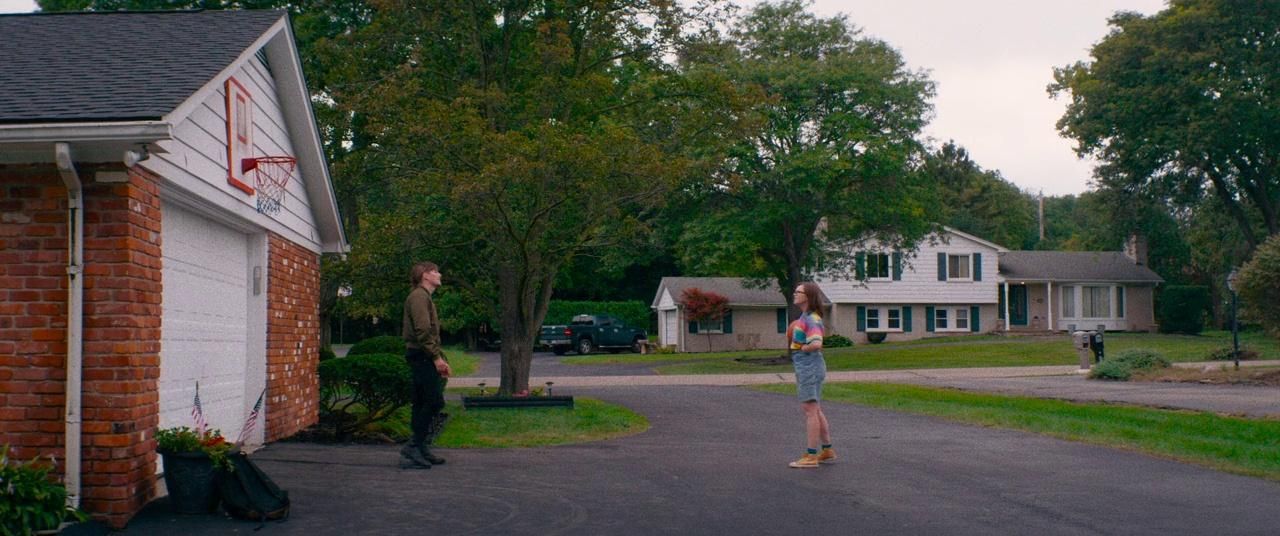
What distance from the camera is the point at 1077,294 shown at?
54.9m

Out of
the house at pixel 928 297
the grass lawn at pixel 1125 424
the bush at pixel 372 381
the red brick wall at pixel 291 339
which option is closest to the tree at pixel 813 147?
the grass lawn at pixel 1125 424

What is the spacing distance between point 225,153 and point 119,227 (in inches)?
97.8

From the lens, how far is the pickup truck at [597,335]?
Result: 49594 mm

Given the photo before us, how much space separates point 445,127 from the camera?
16.0m

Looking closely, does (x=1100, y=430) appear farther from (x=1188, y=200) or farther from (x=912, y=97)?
(x=1188, y=200)

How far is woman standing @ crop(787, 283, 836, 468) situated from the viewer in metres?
10.4

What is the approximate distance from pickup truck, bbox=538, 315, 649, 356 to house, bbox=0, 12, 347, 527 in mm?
38854

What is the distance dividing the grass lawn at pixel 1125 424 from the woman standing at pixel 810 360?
12.2 feet

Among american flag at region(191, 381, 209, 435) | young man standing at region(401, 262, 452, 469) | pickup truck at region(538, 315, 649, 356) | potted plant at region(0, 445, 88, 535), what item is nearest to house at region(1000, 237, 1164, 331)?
pickup truck at region(538, 315, 649, 356)

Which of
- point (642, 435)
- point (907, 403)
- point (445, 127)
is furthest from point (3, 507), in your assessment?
point (907, 403)

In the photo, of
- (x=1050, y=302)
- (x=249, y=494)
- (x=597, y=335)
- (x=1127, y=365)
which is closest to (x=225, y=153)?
(x=249, y=494)

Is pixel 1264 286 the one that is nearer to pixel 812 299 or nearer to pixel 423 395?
pixel 812 299

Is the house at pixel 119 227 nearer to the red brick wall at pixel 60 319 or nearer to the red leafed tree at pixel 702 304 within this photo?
the red brick wall at pixel 60 319

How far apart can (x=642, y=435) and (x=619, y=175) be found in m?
4.23
